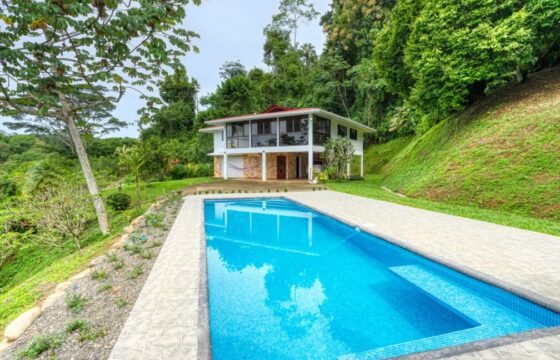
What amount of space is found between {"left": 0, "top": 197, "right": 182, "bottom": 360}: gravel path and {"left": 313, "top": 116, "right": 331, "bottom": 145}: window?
1395 cm

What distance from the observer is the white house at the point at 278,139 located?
1802 cm

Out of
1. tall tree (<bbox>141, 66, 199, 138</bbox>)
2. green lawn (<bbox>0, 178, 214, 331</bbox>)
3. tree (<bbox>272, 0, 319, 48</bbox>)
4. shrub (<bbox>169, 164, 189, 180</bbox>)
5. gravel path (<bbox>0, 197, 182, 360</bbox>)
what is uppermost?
tree (<bbox>272, 0, 319, 48</bbox>)

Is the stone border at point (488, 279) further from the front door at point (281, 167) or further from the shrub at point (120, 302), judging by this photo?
the front door at point (281, 167)

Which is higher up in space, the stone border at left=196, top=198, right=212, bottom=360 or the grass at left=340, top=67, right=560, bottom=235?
the grass at left=340, top=67, right=560, bottom=235

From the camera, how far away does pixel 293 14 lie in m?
38.9

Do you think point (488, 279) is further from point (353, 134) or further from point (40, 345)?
point (353, 134)

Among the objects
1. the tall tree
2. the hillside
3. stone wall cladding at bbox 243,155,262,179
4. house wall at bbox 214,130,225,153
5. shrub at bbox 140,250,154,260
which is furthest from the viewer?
the tall tree

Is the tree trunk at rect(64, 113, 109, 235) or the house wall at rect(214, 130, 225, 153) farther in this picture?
the house wall at rect(214, 130, 225, 153)

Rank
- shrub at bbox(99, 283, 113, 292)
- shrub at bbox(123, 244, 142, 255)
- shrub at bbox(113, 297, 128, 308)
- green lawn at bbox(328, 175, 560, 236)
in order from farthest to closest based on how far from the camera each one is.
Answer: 1. green lawn at bbox(328, 175, 560, 236)
2. shrub at bbox(123, 244, 142, 255)
3. shrub at bbox(99, 283, 113, 292)
4. shrub at bbox(113, 297, 128, 308)

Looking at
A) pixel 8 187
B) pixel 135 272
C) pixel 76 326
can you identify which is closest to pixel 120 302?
pixel 76 326

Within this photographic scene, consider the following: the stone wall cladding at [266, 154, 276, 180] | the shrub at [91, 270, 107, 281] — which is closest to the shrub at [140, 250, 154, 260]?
the shrub at [91, 270, 107, 281]

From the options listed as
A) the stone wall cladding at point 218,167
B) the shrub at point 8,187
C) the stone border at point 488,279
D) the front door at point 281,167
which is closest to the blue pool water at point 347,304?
the stone border at point 488,279

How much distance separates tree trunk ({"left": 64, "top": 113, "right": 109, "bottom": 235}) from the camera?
25.7ft

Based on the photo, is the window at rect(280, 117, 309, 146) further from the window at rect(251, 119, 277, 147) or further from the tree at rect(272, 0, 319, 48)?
the tree at rect(272, 0, 319, 48)
